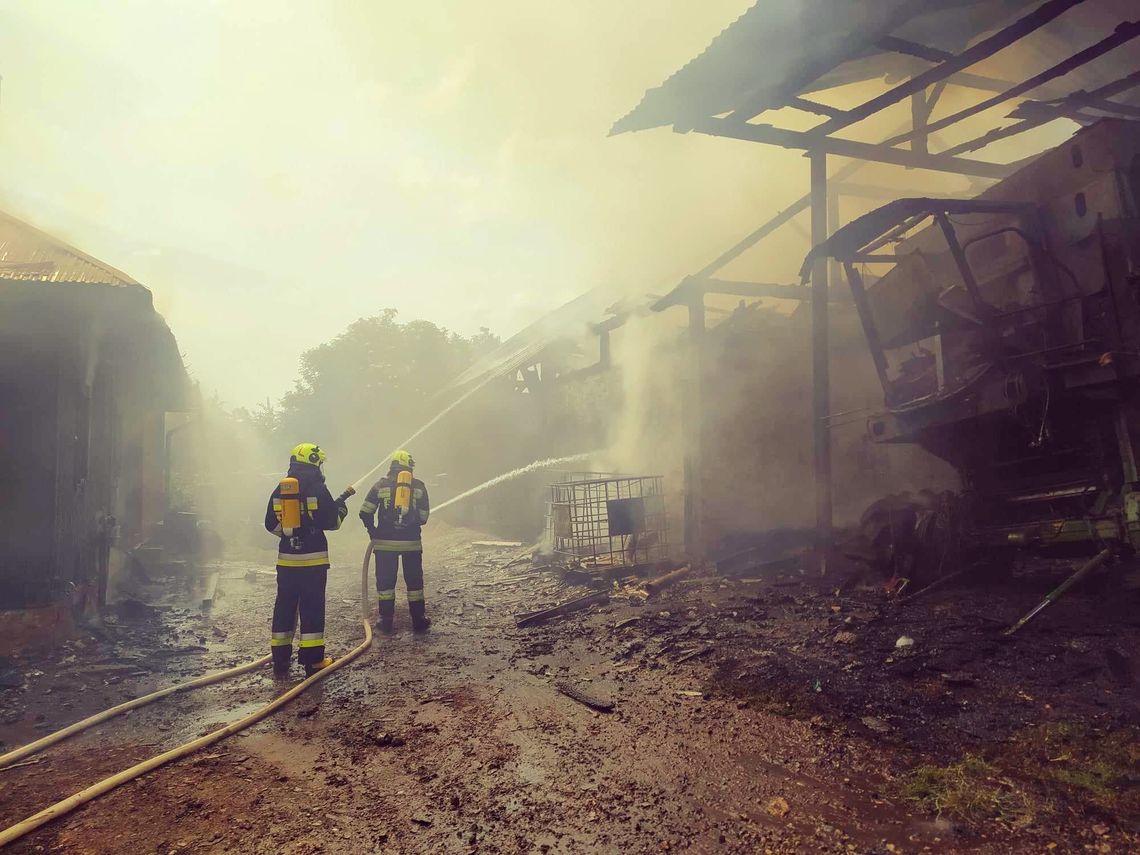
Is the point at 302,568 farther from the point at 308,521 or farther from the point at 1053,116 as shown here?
the point at 1053,116

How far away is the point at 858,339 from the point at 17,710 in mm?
9849

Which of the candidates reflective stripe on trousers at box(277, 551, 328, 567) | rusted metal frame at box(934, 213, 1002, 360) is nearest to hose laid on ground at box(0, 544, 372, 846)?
reflective stripe on trousers at box(277, 551, 328, 567)

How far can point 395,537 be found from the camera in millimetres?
7148

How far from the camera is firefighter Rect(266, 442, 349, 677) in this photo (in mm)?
5527

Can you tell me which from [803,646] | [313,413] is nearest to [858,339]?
[803,646]

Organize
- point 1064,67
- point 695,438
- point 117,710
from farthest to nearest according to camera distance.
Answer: point 695,438 < point 1064,67 < point 117,710

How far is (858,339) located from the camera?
9242 mm

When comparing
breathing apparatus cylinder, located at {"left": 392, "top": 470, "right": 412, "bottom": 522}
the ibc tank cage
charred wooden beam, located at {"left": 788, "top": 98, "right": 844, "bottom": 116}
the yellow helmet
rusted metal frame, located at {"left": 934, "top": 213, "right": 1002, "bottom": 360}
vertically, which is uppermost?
charred wooden beam, located at {"left": 788, "top": 98, "right": 844, "bottom": 116}

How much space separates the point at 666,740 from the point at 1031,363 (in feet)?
12.6

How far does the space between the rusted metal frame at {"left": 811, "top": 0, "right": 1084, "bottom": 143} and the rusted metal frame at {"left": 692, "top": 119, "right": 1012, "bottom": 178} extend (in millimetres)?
181

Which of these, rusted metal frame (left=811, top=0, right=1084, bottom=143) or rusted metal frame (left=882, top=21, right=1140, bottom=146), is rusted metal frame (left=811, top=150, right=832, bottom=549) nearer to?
rusted metal frame (left=811, top=0, right=1084, bottom=143)

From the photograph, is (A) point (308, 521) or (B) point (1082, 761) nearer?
(B) point (1082, 761)

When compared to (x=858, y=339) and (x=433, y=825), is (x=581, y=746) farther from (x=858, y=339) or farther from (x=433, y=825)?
(x=858, y=339)

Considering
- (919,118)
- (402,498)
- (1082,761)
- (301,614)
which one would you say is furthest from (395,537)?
(919,118)
